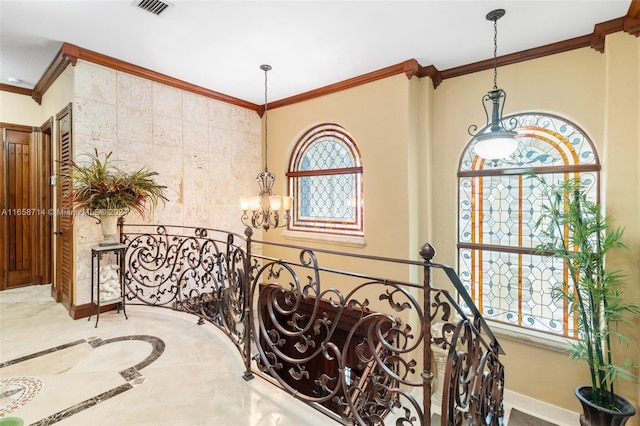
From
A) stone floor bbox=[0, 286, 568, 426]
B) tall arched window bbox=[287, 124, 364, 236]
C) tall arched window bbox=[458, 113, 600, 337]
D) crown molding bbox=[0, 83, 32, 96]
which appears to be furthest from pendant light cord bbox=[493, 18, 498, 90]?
crown molding bbox=[0, 83, 32, 96]

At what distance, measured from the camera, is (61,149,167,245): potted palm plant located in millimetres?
2994

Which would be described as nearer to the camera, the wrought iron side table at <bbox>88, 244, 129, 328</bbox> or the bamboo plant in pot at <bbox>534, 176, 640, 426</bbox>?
the bamboo plant in pot at <bbox>534, 176, 640, 426</bbox>

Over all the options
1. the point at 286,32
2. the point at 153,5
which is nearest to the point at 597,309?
the point at 286,32

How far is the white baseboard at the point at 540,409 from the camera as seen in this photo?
9.72 ft

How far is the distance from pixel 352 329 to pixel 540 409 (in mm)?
2825

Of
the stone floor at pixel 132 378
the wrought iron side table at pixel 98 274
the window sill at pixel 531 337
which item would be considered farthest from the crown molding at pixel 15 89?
the window sill at pixel 531 337

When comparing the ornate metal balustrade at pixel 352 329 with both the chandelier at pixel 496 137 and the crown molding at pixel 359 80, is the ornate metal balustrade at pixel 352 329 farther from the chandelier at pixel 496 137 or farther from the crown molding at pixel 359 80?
the crown molding at pixel 359 80

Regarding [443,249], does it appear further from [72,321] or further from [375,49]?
[72,321]

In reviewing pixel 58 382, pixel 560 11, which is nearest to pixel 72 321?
pixel 58 382

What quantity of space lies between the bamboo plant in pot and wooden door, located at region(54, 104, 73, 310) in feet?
15.6

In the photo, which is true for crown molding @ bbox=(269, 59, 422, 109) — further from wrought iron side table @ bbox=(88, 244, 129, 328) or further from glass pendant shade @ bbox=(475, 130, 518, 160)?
wrought iron side table @ bbox=(88, 244, 129, 328)

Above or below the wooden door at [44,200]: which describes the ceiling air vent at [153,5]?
above

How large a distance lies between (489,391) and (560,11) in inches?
121

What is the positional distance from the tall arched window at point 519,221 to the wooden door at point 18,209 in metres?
5.94
